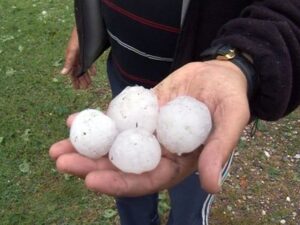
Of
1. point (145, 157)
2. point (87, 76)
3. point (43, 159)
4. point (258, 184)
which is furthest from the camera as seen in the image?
point (43, 159)

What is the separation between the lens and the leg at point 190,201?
1406mm

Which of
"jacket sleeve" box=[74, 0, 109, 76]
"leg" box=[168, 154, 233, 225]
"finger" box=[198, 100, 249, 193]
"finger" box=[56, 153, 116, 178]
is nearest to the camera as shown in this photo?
"finger" box=[198, 100, 249, 193]

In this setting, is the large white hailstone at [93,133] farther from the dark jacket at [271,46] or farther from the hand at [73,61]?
the hand at [73,61]

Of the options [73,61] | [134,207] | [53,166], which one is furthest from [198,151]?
[53,166]

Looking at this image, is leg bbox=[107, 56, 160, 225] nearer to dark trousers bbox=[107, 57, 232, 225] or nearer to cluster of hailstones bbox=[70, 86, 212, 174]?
dark trousers bbox=[107, 57, 232, 225]

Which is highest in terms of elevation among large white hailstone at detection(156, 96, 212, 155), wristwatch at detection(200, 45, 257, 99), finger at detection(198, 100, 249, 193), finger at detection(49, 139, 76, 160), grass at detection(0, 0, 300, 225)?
wristwatch at detection(200, 45, 257, 99)

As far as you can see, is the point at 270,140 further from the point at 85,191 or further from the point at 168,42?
the point at 168,42

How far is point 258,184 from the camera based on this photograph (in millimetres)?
2320

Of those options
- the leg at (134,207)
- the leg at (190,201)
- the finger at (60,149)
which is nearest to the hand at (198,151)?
the finger at (60,149)

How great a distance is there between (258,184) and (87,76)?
39.4 inches

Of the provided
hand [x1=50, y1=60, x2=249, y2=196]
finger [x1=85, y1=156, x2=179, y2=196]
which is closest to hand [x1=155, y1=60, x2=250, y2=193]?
hand [x1=50, y1=60, x2=249, y2=196]

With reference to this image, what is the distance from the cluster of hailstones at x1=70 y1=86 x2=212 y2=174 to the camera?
3.32 feet

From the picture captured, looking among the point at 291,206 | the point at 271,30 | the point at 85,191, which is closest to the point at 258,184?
the point at 291,206

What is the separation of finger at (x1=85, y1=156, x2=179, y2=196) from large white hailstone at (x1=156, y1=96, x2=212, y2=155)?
5cm
